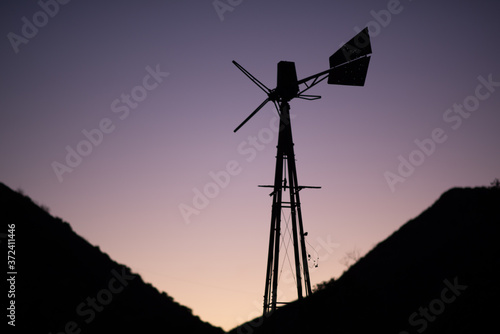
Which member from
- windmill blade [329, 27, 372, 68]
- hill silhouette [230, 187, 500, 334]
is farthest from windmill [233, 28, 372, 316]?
hill silhouette [230, 187, 500, 334]

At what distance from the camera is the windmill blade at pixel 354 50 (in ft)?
51.0

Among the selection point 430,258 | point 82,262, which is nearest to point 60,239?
point 82,262

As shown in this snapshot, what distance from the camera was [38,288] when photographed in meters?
22.1

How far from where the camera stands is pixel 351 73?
53.0ft

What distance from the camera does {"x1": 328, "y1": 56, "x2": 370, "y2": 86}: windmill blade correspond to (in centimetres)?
1594

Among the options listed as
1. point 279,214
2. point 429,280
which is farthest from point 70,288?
point 429,280

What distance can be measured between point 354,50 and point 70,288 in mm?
22364

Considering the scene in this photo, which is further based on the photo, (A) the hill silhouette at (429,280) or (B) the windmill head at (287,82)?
(A) the hill silhouette at (429,280)

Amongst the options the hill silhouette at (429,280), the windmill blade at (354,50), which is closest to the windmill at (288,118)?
the windmill blade at (354,50)

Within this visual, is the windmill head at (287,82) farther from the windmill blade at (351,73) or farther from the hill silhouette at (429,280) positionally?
the hill silhouette at (429,280)

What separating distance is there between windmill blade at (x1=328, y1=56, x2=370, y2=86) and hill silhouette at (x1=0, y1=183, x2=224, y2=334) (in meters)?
18.8

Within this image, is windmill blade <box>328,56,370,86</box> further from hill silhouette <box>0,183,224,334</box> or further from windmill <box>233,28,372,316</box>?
hill silhouette <box>0,183,224,334</box>

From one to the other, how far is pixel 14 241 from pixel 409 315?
3149 centimetres

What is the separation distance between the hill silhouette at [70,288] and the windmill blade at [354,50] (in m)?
19.4
